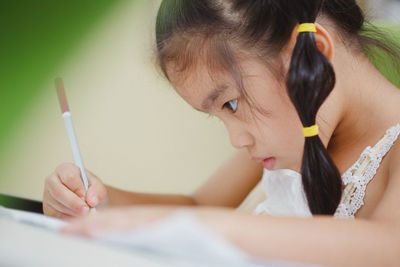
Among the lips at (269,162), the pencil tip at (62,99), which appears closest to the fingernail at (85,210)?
the pencil tip at (62,99)

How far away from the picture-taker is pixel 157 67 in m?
0.57

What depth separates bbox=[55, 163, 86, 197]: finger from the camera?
52cm

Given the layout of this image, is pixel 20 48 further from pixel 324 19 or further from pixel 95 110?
pixel 324 19

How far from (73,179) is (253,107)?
23cm

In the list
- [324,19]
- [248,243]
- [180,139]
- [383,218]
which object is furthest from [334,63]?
[180,139]

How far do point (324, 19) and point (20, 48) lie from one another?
2.09ft

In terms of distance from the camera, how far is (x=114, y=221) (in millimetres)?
227

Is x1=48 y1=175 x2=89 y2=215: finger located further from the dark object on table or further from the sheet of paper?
the sheet of paper

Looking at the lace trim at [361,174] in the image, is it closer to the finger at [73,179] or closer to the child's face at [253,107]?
A: the child's face at [253,107]

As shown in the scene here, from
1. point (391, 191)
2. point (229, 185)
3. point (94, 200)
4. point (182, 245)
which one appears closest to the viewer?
point (182, 245)

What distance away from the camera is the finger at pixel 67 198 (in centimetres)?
50

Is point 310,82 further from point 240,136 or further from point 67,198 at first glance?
point 67,198

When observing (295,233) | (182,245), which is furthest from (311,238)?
(182,245)

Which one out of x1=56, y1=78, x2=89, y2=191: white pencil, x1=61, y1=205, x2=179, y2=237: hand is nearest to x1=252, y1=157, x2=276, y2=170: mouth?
x1=56, y1=78, x2=89, y2=191: white pencil
